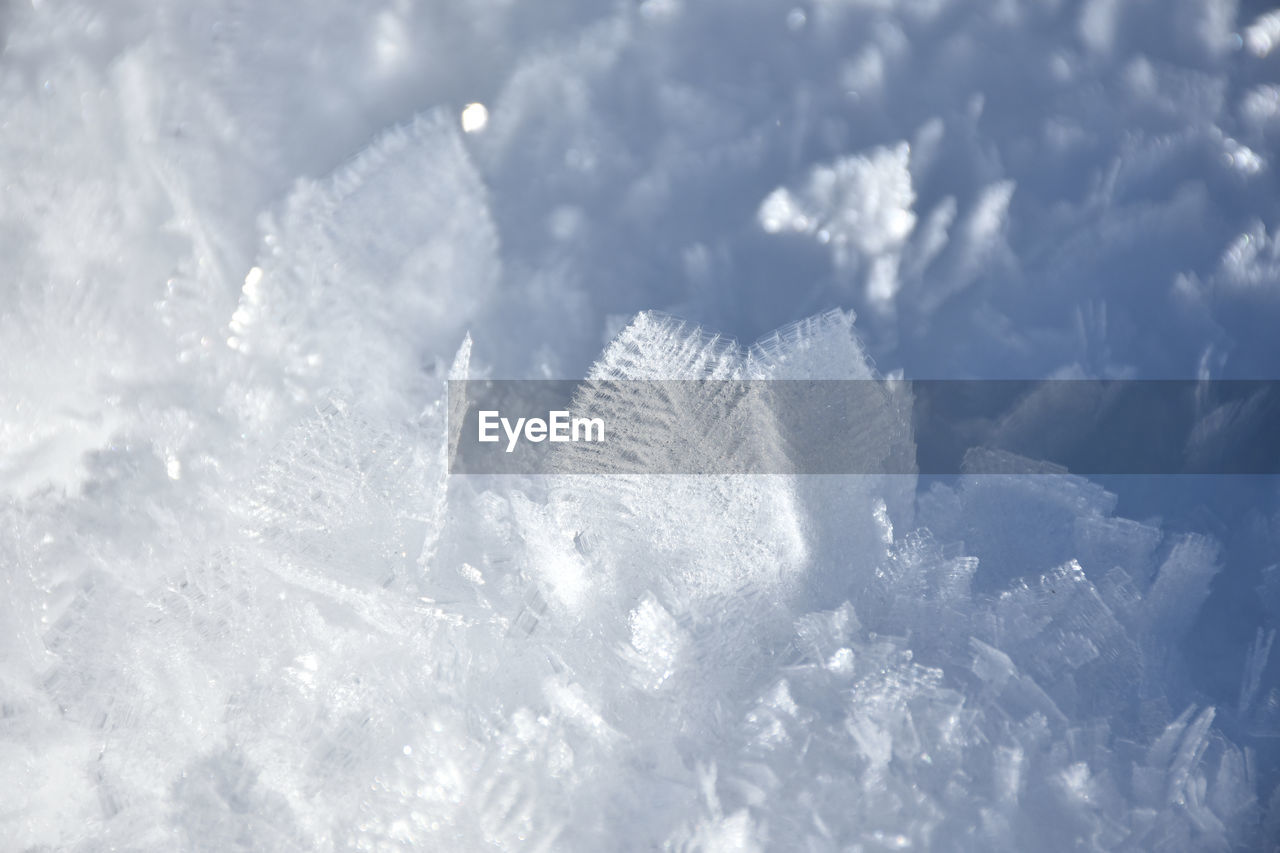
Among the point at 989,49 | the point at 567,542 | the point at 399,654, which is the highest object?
the point at 989,49

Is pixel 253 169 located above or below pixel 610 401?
above

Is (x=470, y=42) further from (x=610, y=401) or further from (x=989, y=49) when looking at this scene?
(x=989, y=49)

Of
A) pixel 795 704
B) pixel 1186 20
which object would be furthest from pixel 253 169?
pixel 1186 20
